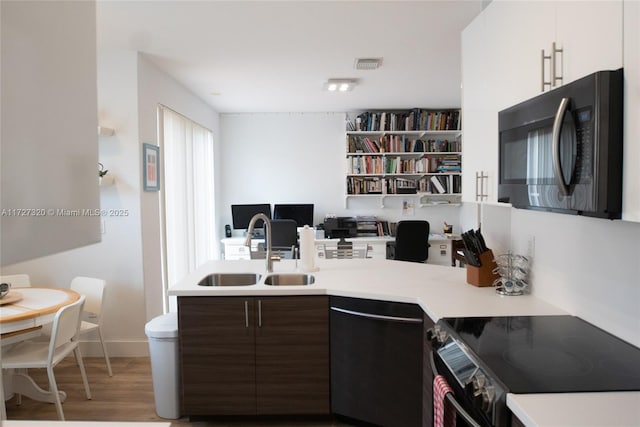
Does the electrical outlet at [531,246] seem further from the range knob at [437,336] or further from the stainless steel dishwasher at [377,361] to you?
the range knob at [437,336]

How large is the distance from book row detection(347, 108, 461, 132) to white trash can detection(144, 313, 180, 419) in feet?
A: 13.7

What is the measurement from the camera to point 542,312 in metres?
1.83

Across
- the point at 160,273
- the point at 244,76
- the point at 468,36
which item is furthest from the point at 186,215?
the point at 468,36

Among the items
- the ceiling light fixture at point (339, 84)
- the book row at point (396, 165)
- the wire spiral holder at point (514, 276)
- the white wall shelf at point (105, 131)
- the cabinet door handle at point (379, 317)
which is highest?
the ceiling light fixture at point (339, 84)

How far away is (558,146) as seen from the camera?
1285mm

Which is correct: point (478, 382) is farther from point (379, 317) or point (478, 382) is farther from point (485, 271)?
point (485, 271)

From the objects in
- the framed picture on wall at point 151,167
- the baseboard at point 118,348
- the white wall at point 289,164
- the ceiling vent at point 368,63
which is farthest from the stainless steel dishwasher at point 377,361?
the white wall at point 289,164

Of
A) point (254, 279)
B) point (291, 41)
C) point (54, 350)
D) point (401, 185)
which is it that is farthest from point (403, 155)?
point (54, 350)

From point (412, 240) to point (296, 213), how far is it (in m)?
1.67

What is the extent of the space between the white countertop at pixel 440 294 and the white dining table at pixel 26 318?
0.80 metres

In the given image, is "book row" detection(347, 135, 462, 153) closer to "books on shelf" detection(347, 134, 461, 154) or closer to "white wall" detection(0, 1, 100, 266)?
"books on shelf" detection(347, 134, 461, 154)

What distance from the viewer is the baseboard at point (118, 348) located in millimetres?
3617

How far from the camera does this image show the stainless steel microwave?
1146mm

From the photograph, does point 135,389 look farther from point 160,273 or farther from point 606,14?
point 606,14
